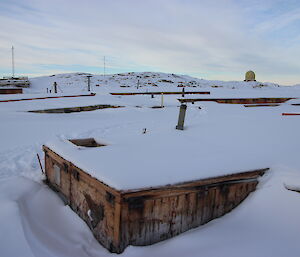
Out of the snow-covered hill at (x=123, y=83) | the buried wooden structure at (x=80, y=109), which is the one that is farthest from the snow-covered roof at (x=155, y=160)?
the snow-covered hill at (x=123, y=83)

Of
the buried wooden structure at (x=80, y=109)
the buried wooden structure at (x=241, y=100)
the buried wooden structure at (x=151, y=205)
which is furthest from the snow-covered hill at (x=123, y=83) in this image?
the buried wooden structure at (x=151, y=205)

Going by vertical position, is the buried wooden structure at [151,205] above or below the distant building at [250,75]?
below

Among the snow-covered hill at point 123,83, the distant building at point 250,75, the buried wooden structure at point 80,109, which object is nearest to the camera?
the buried wooden structure at point 80,109

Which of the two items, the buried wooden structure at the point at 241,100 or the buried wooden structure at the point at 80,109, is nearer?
the buried wooden structure at the point at 80,109

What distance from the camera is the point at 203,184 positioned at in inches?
142

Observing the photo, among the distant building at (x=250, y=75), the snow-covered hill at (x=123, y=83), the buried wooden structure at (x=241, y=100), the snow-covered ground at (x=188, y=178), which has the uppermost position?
the distant building at (x=250, y=75)

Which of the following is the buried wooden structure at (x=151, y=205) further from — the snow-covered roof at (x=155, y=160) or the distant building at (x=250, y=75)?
the distant building at (x=250, y=75)

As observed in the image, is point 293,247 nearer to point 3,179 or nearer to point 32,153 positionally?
point 3,179

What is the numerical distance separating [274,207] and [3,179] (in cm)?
490

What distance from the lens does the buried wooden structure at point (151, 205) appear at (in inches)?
127

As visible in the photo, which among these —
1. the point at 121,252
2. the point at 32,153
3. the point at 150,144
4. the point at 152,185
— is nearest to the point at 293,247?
the point at 152,185

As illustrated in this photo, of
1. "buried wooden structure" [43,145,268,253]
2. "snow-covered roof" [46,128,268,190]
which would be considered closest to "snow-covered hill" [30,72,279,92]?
"snow-covered roof" [46,128,268,190]

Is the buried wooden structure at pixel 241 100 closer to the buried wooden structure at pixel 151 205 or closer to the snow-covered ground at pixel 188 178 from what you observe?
the snow-covered ground at pixel 188 178

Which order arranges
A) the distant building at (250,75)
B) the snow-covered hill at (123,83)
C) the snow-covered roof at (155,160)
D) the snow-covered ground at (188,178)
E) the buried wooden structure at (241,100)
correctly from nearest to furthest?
the snow-covered ground at (188,178) → the snow-covered roof at (155,160) → the buried wooden structure at (241,100) → the snow-covered hill at (123,83) → the distant building at (250,75)
